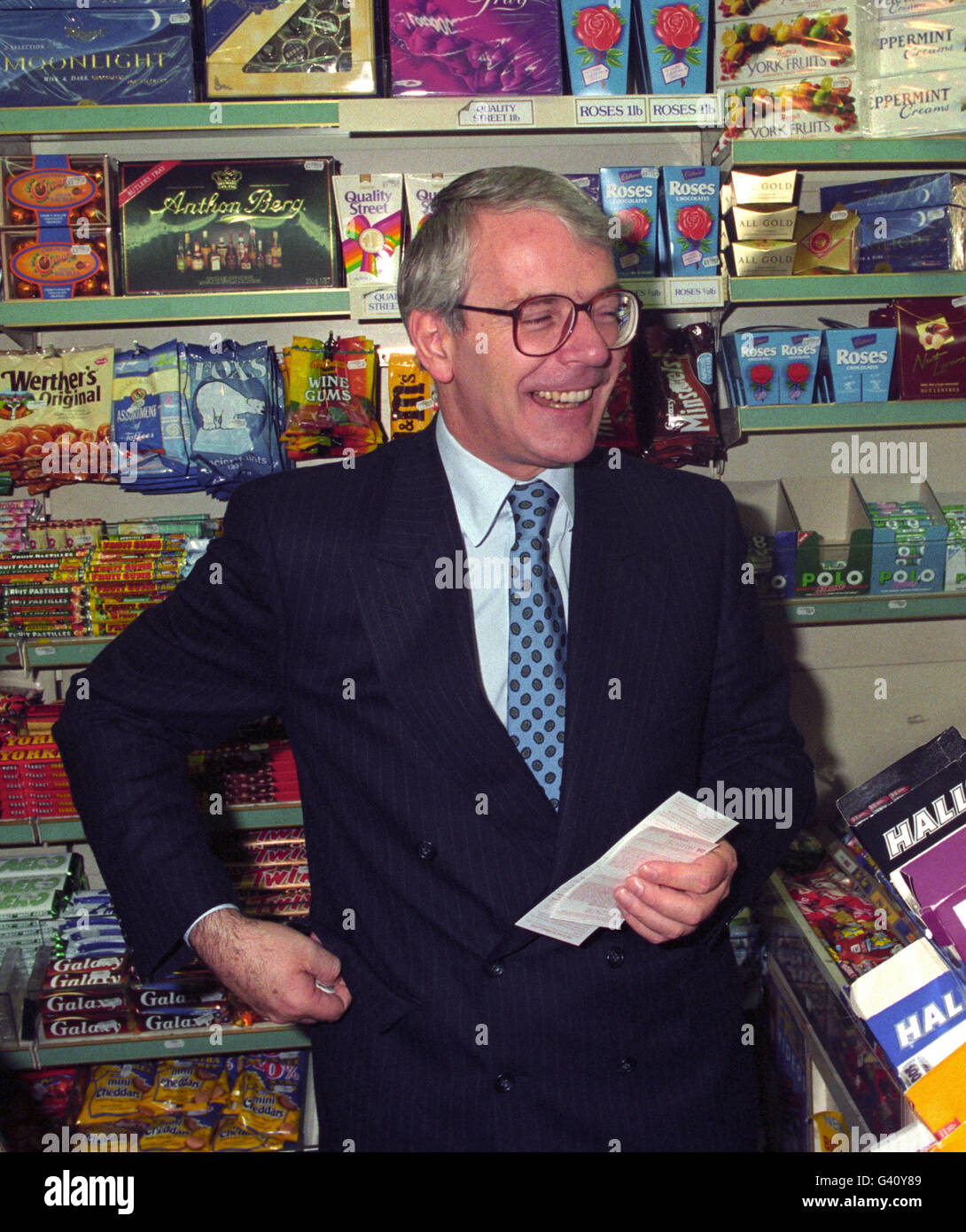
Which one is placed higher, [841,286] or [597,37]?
[597,37]

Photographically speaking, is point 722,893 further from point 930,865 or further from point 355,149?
→ point 355,149

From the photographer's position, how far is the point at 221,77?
2.23 m

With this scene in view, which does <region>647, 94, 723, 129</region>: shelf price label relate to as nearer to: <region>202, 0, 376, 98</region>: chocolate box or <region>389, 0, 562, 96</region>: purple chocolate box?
<region>389, 0, 562, 96</region>: purple chocolate box

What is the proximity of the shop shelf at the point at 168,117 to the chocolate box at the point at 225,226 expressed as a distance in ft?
0.44

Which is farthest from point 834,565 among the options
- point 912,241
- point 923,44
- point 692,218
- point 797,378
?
point 923,44

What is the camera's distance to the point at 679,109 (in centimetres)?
223

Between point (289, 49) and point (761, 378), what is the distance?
1472 mm

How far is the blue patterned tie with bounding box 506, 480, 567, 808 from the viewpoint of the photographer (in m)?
1.36

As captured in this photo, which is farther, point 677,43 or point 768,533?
point 768,533

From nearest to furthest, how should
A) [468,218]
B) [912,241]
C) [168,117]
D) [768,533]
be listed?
[468,218] → [168,117] → [912,241] → [768,533]

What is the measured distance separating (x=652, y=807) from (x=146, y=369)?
1763 millimetres

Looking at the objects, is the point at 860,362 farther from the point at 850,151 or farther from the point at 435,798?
the point at 435,798

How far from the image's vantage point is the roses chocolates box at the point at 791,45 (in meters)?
2.30
